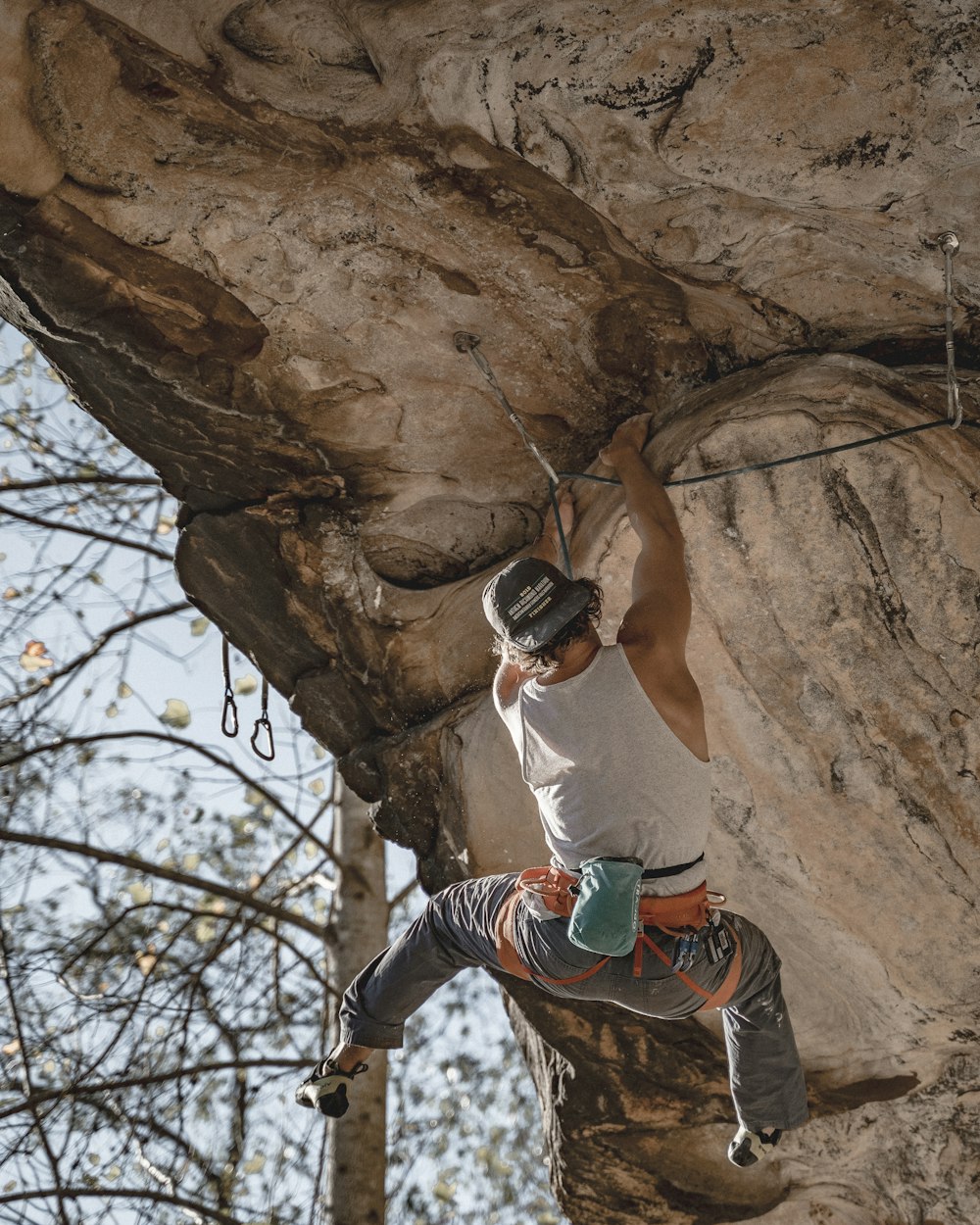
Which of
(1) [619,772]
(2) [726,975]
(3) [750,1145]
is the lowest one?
(3) [750,1145]

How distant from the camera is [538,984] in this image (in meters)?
3.23

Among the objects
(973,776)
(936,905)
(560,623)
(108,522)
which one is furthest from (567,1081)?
(108,522)

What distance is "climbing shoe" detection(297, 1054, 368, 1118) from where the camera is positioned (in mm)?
3436

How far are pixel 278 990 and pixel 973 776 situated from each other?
509cm

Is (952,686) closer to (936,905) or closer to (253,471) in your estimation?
(936,905)

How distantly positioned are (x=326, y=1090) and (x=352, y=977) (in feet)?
12.0

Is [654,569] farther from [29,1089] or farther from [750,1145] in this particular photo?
[29,1089]

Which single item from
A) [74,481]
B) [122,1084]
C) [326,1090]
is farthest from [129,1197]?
[74,481]

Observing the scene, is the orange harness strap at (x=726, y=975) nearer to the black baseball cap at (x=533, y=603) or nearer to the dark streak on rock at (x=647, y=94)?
the black baseball cap at (x=533, y=603)

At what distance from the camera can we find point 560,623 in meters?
2.89

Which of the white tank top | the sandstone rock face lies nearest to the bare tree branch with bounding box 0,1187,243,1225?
the sandstone rock face

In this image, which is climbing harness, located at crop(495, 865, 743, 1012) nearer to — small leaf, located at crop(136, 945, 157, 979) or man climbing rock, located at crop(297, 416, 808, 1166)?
man climbing rock, located at crop(297, 416, 808, 1166)

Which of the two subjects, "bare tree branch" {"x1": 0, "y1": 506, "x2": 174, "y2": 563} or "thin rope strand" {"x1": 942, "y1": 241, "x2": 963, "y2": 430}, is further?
"bare tree branch" {"x1": 0, "y1": 506, "x2": 174, "y2": 563}

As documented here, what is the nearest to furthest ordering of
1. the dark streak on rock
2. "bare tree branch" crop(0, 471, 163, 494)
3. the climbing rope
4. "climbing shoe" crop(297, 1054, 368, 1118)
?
the dark streak on rock < the climbing rope < "climbing shoe" crop(297, 1054, 368, 1118) < "bare tree branch" crop(0, 471, 163, 494)
